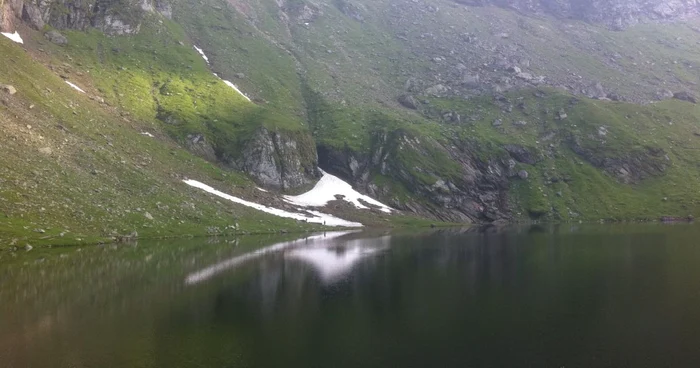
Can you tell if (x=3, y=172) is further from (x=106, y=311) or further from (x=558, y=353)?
(x=558, y=353)

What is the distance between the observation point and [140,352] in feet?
103

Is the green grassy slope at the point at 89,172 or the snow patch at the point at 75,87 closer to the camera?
the green grassy slope at the point at 89,172

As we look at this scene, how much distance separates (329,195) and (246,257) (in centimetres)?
7756

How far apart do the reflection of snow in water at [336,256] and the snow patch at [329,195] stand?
45704mm

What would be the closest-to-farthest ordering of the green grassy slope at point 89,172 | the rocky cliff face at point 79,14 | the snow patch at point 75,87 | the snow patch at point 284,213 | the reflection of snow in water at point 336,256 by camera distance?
the reflection of snow in water at point 336,256, the green grassy slope at point 89,172, the snow patch at point 284,213, the snow patch at point 75,87, the rocky cliff face at point 79,14

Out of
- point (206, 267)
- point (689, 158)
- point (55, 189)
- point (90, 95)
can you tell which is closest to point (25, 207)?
point (55, 189)

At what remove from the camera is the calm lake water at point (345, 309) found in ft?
101

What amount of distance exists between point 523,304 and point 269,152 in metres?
115

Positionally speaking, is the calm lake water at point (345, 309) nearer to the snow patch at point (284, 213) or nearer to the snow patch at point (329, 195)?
the snow patch at point (284, 213)

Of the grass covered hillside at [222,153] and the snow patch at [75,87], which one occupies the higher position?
the snow patch at [75,87]

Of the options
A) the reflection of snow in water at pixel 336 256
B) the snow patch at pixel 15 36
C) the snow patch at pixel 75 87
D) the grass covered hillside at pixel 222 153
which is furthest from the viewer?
the snow patch at pixel 15 36

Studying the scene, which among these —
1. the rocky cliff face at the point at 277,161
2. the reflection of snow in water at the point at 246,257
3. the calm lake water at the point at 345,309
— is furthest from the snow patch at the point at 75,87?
the calm lake water at the point at 345,309

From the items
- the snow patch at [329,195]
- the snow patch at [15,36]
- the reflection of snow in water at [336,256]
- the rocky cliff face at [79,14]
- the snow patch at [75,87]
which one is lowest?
the reflection of snow in water at [336,256]

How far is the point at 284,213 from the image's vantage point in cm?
12594
